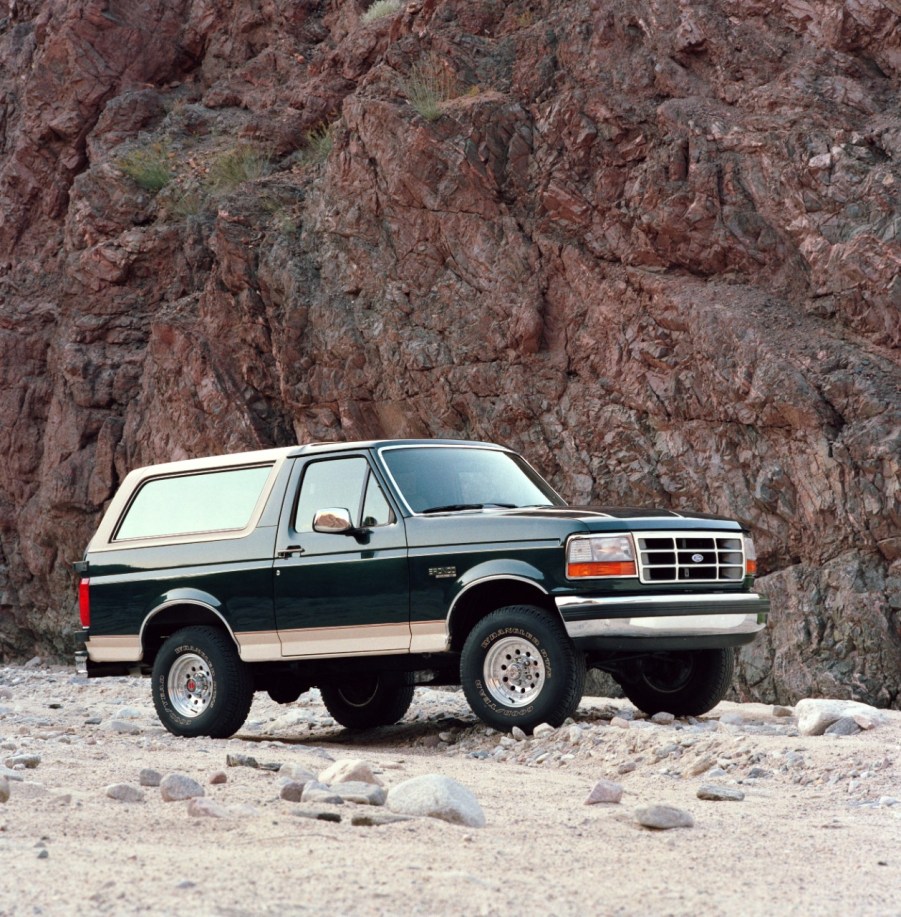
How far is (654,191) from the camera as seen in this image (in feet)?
66.9

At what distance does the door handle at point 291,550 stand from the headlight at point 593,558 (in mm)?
2154

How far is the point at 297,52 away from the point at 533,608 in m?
23.4

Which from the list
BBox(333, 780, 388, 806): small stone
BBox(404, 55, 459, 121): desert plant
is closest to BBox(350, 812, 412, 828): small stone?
BBox(333, 780, 388, 806): small stone

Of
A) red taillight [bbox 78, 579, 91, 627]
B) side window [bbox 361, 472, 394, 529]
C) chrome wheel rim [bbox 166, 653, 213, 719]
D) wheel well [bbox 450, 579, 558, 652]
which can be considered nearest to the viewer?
wheel well [bbox 450, 579, 558, 652]

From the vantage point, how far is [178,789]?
6211 mm

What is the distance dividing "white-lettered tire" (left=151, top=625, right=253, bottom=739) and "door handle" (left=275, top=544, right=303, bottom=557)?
87 cm

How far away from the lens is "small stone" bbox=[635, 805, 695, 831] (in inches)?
228

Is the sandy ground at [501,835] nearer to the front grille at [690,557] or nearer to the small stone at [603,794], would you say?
the small stone at [603,794]

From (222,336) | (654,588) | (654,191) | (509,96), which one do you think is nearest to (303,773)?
(654,588)

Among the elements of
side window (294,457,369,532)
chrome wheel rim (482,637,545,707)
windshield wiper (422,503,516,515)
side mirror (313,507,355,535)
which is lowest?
chrome wheel rim (482,637,545,707)

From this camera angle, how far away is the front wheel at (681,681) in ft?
32.4

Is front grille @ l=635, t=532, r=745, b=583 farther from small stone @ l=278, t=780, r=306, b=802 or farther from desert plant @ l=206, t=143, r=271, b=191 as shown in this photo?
desert plant @ l=206, t=143, r=271, b=191

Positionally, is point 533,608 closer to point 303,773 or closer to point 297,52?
point 303,773

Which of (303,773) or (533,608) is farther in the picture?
(533,608)
